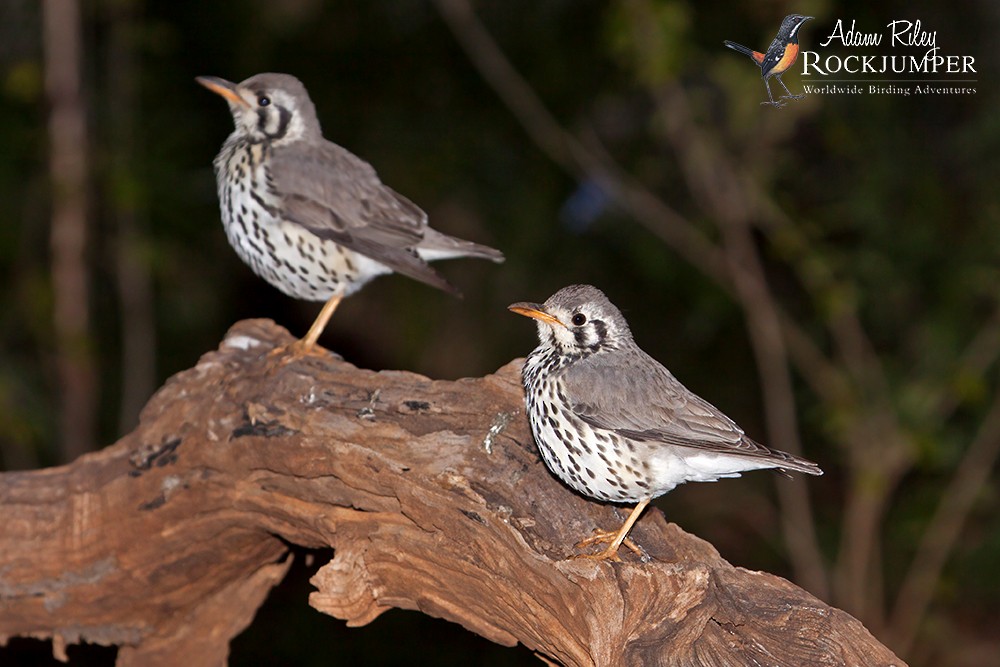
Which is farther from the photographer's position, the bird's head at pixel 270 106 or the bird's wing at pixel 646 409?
the bird's head at pixel 270 106

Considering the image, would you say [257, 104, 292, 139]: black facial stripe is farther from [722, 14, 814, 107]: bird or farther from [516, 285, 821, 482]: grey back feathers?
[722, 14, 814, 107]: bird

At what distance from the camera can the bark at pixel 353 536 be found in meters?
3.48

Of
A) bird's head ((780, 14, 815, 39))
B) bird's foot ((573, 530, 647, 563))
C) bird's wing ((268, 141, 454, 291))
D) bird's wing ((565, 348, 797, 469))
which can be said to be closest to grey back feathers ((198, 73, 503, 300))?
bird's wing ((268, 141, 454, 291))

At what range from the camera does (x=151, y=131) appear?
7875 millimetres

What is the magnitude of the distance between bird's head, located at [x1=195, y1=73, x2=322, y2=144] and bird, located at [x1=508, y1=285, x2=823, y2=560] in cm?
177

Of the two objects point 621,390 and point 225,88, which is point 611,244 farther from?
point 621,390

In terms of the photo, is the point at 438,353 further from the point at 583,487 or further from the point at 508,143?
the point at 583,487

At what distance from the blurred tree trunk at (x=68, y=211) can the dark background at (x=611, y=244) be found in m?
0.05

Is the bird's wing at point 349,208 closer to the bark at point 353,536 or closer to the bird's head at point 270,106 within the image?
the bird's head at point 270,106

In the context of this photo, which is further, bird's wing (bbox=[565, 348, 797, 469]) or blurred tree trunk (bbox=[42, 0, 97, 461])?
blurred tree trunk (bbox=[42, 0, 97, 461])

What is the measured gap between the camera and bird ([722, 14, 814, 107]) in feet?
20.1

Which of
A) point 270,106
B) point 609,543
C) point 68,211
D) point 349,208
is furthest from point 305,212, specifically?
point 68,211

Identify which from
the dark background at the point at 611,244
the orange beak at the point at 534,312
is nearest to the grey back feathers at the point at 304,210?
the orange beak at the point at 534,312

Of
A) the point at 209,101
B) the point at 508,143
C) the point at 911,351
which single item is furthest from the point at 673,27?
the point at 209,101
